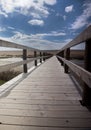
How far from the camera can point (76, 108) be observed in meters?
2.67

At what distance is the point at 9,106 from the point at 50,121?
72cm

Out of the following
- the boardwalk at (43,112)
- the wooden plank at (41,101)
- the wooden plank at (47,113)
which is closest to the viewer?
the boardwalk at (43,112)

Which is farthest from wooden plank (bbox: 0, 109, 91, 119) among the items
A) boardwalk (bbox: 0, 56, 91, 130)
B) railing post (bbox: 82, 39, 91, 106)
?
railing post (bbox: 82, 39, 91, 106)

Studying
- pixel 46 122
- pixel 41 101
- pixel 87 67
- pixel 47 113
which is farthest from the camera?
pixel 41 101

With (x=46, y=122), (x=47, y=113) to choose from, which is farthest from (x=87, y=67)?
(x=46, y=122)

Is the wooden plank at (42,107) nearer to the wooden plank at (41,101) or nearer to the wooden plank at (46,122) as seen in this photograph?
the wooden plank at (41,101)

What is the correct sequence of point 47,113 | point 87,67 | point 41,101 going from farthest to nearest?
point 41,101 → point 87,67 → point 47,113

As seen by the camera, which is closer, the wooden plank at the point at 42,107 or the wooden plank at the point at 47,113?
the wooden plank at the point at 47,113

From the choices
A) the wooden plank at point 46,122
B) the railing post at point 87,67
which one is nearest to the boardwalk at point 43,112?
the wooden plank at point 46,122

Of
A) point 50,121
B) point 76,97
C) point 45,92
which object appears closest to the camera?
point 50,121

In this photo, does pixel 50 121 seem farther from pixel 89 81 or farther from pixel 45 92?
pixel 45 92

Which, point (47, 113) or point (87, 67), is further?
point (87, 67)

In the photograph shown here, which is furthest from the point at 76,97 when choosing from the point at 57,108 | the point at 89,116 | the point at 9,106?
the point at 9,106

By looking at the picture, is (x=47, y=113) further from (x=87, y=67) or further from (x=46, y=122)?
(x=87, y=67)
